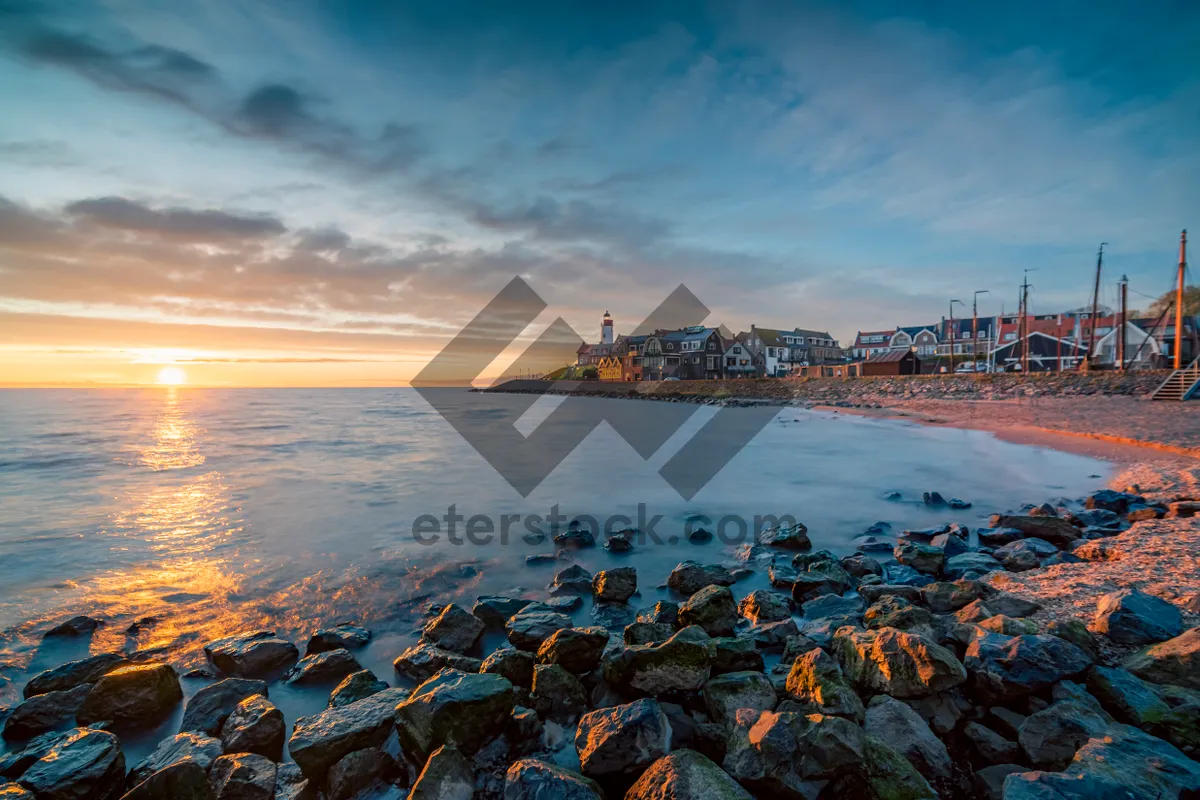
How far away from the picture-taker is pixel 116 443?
107 ft

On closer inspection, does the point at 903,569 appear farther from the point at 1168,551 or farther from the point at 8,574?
the point at 8,574

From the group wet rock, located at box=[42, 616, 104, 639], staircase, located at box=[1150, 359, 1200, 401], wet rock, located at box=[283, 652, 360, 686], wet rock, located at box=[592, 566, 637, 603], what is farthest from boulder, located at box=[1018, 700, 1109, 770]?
staircase, located at box=[1150, 359, 1200, 401]

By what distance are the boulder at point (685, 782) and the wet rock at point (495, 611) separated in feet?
11.2

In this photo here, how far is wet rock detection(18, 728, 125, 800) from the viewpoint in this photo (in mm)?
3381

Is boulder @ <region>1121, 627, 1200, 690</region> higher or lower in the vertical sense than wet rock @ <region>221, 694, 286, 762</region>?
higher

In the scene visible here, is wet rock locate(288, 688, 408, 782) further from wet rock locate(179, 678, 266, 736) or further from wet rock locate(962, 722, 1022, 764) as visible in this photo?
wet rock locate(962, 722, 1022, 764)

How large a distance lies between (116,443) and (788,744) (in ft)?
140

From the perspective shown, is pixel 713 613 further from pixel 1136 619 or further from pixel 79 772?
pixel 79 772

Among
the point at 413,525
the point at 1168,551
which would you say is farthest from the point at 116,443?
the point at 1168,551

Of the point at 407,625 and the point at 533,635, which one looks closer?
the point at 533,635

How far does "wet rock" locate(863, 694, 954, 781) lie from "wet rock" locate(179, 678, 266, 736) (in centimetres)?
500

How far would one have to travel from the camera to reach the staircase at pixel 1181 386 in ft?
84.5

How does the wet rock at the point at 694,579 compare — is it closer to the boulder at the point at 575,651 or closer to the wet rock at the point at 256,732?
the boulder at the point at 575,651

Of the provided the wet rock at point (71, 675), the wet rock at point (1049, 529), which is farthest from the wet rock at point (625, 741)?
the wet rock at point (1049, 529)
